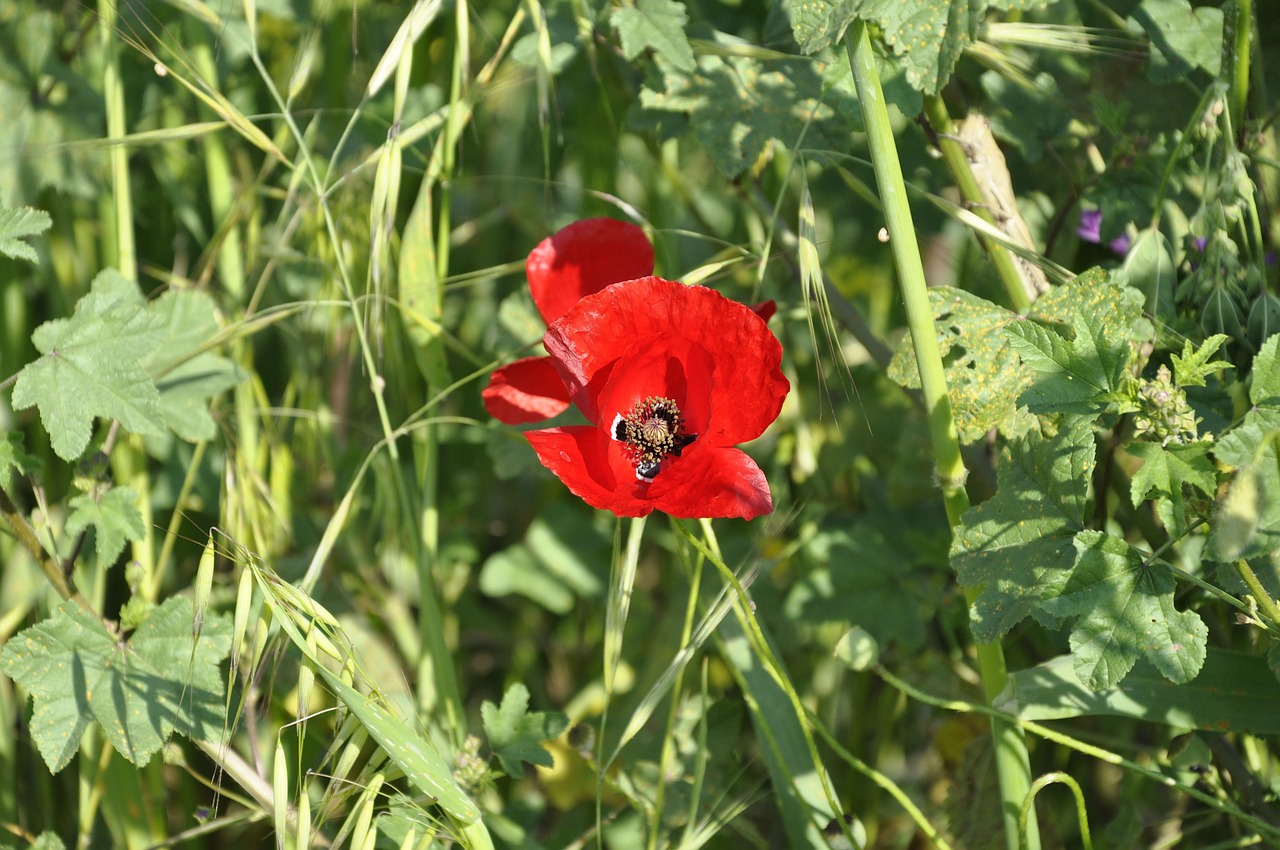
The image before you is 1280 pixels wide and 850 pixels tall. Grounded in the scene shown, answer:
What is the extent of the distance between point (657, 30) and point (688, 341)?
15.9 inches

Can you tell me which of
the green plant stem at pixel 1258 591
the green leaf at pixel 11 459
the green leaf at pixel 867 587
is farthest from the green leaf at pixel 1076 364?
the green leaf at pixel 11 459

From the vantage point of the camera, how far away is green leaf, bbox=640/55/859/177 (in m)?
1.10

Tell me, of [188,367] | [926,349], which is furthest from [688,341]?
[188,367]

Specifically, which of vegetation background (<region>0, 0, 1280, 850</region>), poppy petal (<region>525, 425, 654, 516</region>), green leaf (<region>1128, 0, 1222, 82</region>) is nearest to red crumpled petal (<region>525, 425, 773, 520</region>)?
poppy petal (<region>525, 425, 654, 516</region>)

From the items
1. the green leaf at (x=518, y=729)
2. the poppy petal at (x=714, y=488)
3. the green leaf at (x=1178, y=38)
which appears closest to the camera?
the poppy petal at (x=714, y=488)

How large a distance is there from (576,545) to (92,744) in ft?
2.12

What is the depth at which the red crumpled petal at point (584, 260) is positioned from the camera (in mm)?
1012

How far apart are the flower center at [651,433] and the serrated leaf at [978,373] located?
0.19 metres

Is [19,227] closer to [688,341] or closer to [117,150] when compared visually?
[117,150]

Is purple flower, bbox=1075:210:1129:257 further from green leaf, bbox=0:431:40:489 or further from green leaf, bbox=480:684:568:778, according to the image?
green leaf, bbox=0:431:40:489

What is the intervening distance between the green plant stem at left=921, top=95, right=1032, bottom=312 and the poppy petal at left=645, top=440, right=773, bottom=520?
0.39 metres

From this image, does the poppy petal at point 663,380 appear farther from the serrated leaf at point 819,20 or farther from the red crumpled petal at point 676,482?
the serrated leaf at point 819,20

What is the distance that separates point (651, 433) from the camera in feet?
3.16

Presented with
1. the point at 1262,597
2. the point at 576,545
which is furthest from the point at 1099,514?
the point at 576,545
